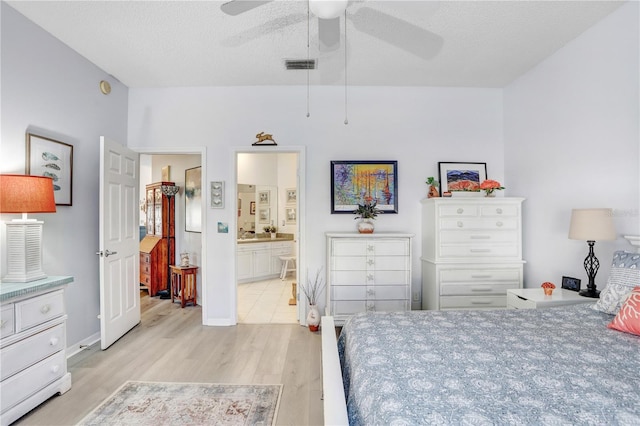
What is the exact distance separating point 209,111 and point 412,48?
91.9 inches

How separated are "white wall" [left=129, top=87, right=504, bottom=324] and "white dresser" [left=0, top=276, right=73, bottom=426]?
158 centimetres

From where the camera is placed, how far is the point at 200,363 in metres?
2.74

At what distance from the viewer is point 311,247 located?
149 inches

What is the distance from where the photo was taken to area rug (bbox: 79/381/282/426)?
6.49 ft

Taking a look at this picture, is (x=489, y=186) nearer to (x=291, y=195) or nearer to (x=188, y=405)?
(x=188, y=405)

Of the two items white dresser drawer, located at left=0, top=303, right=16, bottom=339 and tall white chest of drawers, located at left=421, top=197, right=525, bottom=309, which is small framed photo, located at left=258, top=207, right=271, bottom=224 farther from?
white dresser drawer, located at left=0, top=303, right=16, bottom=339

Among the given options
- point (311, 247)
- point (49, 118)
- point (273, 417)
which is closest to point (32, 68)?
point (49, 118)

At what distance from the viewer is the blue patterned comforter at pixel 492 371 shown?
96 cm

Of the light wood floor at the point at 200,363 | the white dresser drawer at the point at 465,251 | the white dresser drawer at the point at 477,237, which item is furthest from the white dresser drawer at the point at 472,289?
the light wood floor at the point at 200,363

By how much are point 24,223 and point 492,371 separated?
290cm

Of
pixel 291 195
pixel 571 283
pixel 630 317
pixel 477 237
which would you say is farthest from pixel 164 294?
pixel 630 317

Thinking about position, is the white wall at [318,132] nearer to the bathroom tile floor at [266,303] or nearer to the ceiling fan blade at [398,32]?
the bathroom tile floor at [266,303]

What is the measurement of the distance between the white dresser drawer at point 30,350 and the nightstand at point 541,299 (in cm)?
349

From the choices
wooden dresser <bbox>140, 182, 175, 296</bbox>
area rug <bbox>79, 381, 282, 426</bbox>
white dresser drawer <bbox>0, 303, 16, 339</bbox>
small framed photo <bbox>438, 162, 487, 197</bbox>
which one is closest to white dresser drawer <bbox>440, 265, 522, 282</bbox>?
small framed photo <bbox>438, 162, 487, 197</bbox>
